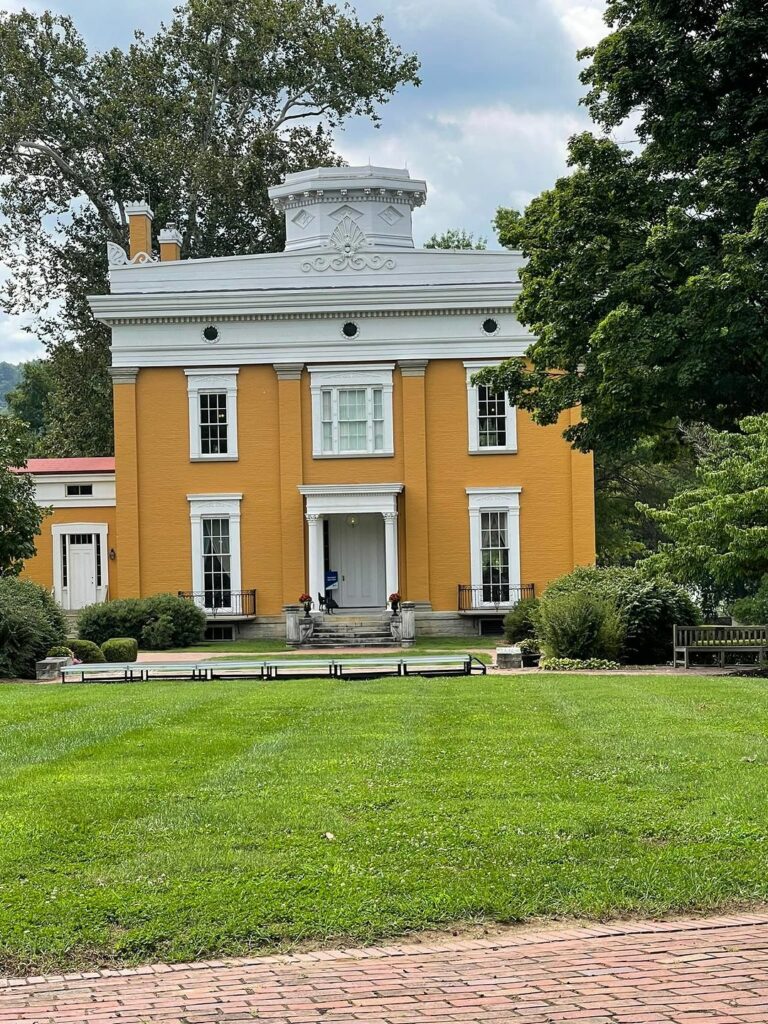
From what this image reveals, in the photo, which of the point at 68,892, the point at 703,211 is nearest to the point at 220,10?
the point at 703,211

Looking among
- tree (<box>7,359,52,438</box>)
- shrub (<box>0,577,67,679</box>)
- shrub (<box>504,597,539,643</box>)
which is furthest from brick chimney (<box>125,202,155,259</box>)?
tree (<box>7,359,52,438</box>)

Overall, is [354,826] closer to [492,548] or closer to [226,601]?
[492,548]

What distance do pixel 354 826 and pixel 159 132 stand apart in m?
42.9

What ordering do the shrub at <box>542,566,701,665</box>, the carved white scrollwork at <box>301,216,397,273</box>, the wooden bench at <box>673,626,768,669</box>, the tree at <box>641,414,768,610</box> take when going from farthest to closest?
the carved white scrollwork at <box>301,216,397,273</box> < the shrub at <box>542,566,701,665</box> < the wooden bench at <box>673,626,768,669</box> < the tree at <box>641,414,768,610</box>

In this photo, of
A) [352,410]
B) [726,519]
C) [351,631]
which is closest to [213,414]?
[352,410]

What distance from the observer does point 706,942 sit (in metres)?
6.79

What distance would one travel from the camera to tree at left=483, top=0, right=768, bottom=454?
909 inches

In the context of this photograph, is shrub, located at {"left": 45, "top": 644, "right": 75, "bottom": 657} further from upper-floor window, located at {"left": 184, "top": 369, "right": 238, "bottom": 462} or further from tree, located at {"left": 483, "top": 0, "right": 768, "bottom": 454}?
upper-floor window, located at {"left": 184, "top": 369, "right": 238, "bottom": 462}

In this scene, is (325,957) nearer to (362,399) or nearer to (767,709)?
(767,709)

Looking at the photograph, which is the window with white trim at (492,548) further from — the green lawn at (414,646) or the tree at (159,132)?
the tree at (159,132)

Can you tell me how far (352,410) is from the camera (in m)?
36.2

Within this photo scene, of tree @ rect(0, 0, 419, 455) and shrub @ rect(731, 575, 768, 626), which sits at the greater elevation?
tree @ rect(0, 0, 419, 455)

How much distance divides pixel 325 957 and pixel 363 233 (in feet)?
105

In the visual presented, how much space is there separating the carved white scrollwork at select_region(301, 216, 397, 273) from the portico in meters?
6.08
